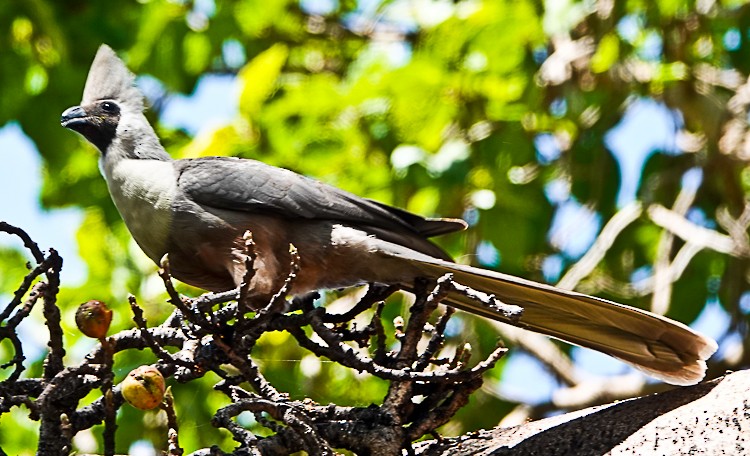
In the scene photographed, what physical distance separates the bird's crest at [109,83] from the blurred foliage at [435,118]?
111cm

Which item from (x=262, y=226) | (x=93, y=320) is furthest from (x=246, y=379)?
(x=262, y=226)

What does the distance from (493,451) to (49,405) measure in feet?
3.10

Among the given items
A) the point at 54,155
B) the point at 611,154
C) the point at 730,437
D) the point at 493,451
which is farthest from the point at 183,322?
the point at 611,154

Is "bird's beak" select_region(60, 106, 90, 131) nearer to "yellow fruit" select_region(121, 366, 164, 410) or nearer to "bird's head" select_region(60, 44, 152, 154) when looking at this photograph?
"bird's head" select_region(60, 44, 152, 154)

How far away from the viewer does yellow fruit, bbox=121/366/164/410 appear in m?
2.12

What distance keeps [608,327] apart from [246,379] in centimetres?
93

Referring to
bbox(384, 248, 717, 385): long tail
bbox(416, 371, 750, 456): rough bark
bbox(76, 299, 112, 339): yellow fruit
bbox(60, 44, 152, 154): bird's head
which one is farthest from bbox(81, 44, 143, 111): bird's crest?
bbox(416, 371, 750, 456): rough bark

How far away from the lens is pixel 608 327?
2.63 meters

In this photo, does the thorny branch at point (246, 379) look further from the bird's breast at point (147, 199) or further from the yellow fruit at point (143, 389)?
the bird's breast at point (147, 199)

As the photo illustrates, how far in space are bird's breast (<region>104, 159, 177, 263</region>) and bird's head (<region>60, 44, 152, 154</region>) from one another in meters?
0.20

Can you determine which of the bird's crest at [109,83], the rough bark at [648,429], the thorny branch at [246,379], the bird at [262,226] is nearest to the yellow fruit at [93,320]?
the thorny branch at [246,379]

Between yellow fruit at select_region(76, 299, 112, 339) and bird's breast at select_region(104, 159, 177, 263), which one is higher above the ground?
bird's breast at select_region(104, 159, 177, 263)

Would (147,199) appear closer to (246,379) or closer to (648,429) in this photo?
(246,379)

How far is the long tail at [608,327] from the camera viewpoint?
2477 mm
